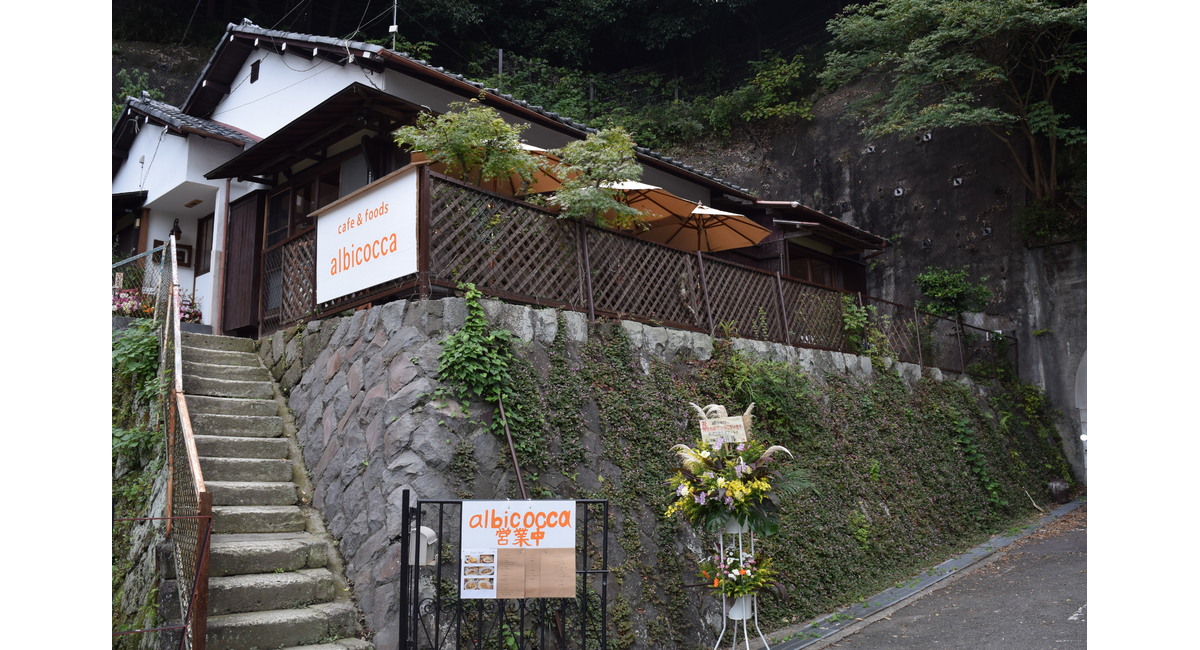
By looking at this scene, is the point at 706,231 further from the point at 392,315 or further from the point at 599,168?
the point at 392,315

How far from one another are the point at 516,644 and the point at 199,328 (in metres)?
8.79

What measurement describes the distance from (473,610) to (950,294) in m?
13.7

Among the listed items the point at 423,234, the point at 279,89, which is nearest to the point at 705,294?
the point at 423,234

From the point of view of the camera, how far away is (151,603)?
19.2ft

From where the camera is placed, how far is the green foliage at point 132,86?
2056 cm

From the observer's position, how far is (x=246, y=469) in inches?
283

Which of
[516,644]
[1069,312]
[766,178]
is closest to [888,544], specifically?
[516,644]

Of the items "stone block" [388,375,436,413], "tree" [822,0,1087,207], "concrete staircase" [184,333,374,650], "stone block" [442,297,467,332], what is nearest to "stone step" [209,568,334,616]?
"concrete staircase" [184,333,374,650]

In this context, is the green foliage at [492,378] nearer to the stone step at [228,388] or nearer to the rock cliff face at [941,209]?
the stone step at [228,388]

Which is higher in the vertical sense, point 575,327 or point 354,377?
point 575,327

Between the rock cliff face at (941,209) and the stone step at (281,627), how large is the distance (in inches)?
599

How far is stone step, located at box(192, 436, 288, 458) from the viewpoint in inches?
284

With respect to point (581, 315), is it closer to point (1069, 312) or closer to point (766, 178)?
point (1069, 312)

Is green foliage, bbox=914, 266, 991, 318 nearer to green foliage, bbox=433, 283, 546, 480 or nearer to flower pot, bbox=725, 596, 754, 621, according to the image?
flower pot, bbox=725, 596, 754, 621
